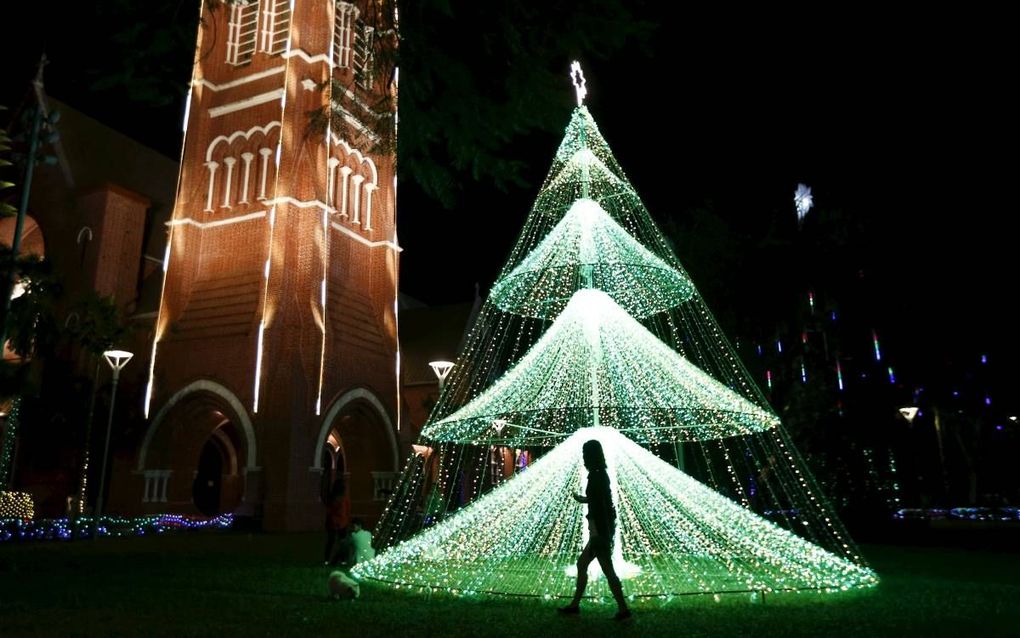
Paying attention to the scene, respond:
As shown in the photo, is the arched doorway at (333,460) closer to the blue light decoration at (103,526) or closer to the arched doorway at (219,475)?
the arched doorway at (219,475)

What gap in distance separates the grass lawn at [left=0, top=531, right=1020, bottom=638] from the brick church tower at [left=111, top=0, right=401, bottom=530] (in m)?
13.0

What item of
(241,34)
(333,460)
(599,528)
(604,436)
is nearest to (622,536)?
(604,436)

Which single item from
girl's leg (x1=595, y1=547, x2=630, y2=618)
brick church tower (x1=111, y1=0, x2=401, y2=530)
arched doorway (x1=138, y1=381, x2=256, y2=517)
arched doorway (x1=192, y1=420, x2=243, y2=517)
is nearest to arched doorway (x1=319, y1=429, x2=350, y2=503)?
brick church tower (x1=111, y1=0, x2=401, y2=530)

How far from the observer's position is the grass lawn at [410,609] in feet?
21.6

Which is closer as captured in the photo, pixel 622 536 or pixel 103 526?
pixel 622 536

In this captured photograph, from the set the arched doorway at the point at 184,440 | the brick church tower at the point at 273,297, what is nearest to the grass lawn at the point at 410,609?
the arched doorway at the point at 184,440

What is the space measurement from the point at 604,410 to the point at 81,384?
24.0 m

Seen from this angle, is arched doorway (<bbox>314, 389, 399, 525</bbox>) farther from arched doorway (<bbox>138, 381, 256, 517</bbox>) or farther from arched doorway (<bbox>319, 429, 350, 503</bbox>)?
arched doorway (<bbox>138, 381, 256, 517</bbox>)

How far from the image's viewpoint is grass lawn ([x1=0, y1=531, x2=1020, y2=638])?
6.59m

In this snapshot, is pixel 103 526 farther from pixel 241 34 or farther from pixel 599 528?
pixel 241 34

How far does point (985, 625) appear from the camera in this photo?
6895 millimetres

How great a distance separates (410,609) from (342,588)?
927 mm

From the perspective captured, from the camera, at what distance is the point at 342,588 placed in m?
8.13

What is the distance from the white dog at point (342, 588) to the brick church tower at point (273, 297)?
618 inches
